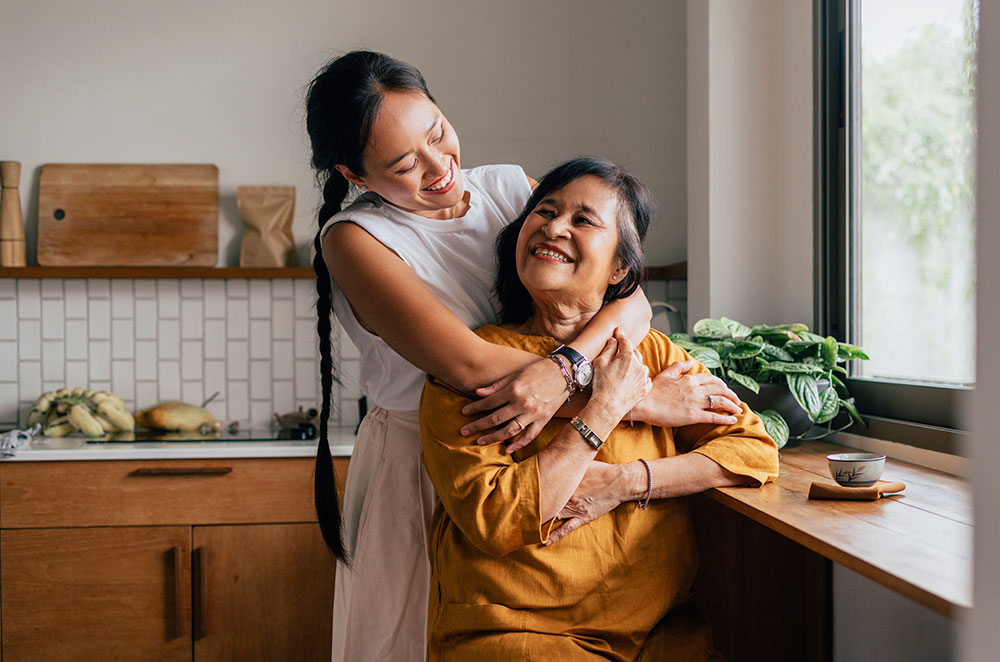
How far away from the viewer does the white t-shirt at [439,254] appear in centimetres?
142

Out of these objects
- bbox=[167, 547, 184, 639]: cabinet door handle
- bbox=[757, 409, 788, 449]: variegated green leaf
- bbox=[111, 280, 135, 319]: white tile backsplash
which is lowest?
bbox=[167, 547, 184, 639]: cabinet door handle

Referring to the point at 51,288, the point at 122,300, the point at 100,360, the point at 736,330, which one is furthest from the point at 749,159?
the point at 51,288

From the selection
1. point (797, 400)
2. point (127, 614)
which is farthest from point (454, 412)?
point (127, 614)

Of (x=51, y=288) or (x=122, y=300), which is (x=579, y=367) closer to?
(x=122, y=300)

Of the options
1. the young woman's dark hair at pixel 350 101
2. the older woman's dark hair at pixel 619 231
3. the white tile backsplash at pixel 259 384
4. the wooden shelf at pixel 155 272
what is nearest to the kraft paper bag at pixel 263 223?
the wooden shelf at pixel 155 272

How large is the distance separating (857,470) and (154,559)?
1986mm

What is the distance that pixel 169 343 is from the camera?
2.89 metres

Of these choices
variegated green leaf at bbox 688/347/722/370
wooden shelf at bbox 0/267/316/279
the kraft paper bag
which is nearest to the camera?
variegated green leaf at bbox 688/347/722/370

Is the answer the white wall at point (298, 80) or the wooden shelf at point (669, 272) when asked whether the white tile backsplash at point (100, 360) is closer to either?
the white wall at point (298, 80)

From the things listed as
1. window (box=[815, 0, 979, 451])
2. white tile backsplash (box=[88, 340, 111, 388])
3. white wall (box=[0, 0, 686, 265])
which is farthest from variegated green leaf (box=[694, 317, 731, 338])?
white tile backsplash (box=[88, 340, 111, 388])

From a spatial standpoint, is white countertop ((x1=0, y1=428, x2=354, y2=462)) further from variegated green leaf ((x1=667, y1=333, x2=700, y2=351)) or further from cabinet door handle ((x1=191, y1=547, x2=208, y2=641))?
variegated green leaf ((x1=667, y1=333, x2=700, y2=351))

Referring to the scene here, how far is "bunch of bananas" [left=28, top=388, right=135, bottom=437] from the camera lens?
102 inches

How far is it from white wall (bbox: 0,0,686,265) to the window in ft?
2.85

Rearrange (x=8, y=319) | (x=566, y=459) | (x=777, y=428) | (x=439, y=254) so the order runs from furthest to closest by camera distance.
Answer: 1. (x=8, y=319)
2. (x=777, y=428)
3. (x=439, y=254)
4. (x=566, y=459)
